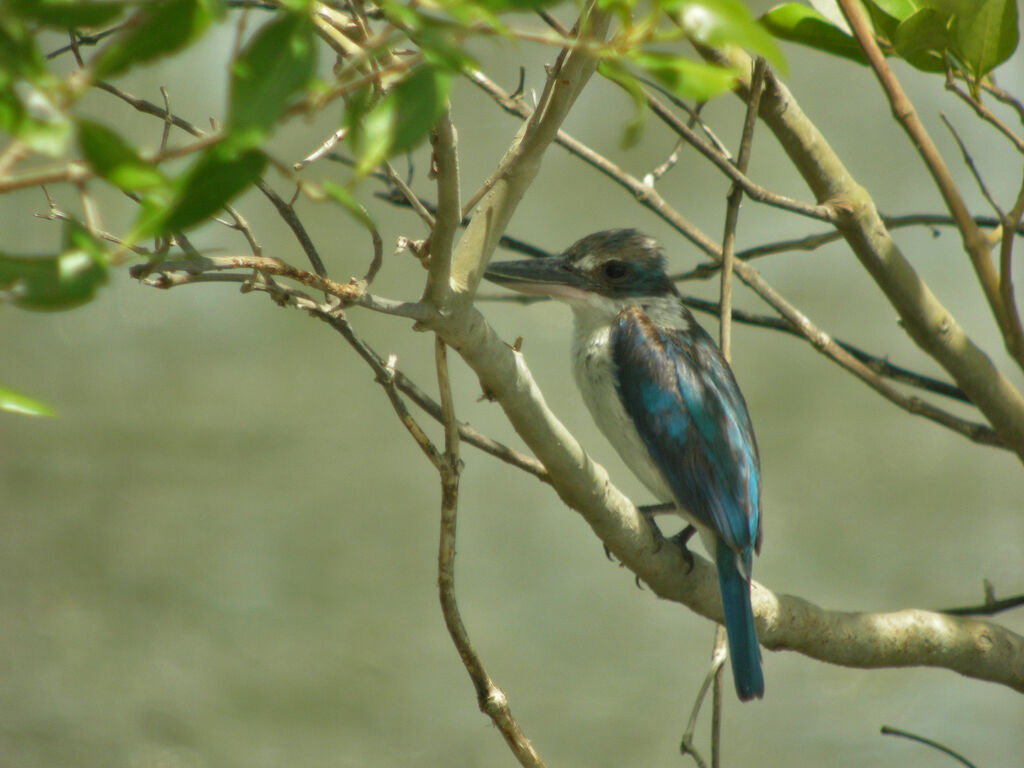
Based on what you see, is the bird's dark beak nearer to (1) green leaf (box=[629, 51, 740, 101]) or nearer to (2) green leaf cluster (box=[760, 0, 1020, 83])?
(2) green leaf cluster (box=[760, 0, 1020, 83])

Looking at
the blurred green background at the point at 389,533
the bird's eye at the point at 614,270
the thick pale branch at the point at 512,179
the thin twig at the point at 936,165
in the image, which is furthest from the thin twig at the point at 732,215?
the blurred green background at the point at 389,533

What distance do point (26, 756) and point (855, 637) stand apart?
3036mm

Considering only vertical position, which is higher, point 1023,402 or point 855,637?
point 1023,402

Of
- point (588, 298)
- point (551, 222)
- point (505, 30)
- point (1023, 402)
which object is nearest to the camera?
point (505, 30)

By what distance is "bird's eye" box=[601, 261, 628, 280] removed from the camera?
2.15 metres

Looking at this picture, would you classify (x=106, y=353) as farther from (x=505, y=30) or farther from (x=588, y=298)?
(x=505, y=30)

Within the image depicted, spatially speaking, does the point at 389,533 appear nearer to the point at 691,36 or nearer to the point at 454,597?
the point at 454,597

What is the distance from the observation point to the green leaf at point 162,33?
355 millimetres

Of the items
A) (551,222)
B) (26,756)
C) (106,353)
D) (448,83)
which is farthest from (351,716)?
(448,83)

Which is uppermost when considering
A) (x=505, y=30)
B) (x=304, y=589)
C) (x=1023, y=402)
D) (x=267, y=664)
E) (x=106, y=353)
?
(x=106, y=353)

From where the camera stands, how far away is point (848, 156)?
11.1 feet

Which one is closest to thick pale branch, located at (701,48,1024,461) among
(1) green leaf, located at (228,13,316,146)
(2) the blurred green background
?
(1) green leaf, located at (228,13,316,146)

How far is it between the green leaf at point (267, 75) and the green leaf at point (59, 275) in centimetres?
10

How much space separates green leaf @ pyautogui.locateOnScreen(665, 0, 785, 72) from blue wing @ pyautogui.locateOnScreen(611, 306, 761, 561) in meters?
1.48
